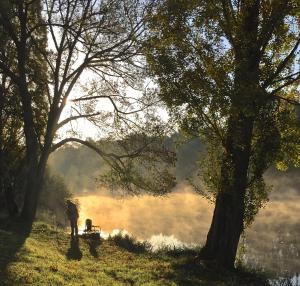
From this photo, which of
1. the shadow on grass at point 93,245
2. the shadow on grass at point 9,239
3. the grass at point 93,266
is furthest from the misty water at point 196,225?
the shadow on grass at point 9,239

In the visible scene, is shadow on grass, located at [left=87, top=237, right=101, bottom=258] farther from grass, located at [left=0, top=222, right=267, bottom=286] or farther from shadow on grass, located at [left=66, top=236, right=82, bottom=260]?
shadow on grass, located at [left=66, top=236, right=82, bottom=260]

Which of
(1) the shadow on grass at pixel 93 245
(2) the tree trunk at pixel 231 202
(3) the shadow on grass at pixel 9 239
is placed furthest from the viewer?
(1) the shadow on grass at pixel 93 245

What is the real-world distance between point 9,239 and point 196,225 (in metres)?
25.4

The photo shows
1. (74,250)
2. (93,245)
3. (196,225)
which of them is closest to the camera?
(74,250)

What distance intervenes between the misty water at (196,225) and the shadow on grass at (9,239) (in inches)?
212

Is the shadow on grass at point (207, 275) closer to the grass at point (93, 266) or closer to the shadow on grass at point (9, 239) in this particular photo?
the grass at point (93, 266)

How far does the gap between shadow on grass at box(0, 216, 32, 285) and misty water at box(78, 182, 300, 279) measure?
5374 mm

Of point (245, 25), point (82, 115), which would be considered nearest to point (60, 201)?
point (82, 115)

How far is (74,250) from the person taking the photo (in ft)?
64.9

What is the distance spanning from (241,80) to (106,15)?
9432 mm

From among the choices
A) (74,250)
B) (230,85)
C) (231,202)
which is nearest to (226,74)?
(230,85)

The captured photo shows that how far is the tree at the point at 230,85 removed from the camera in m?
16.9

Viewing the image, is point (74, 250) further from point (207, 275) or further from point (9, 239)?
point (207, 275)

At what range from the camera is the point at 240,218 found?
1822cm
